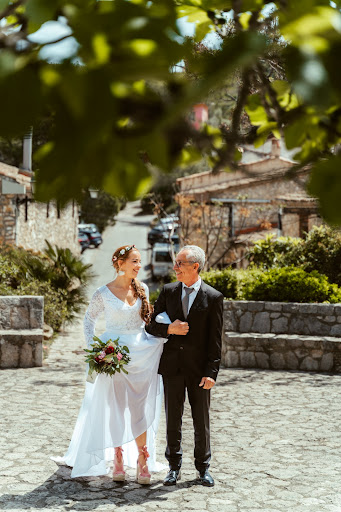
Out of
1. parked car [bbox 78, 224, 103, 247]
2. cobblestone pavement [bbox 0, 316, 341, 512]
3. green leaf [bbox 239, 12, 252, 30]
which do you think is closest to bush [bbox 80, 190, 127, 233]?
parked car [bbox 78, 224, 103, 247]

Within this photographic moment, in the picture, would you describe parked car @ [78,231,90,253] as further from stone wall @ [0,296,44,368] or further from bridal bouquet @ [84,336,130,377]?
bridal bouquet @ [84,336,130,377]

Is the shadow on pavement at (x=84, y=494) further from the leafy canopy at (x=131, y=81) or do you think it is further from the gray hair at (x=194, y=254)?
the leafy canopy at (x=131, y=81)

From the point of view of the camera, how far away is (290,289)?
12.0 m

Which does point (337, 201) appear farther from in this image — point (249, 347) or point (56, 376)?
point (249, 347)

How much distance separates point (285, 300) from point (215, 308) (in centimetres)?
644

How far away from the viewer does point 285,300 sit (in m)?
12.0

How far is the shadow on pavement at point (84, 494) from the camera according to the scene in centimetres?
523

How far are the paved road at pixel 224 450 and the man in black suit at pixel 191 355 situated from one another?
30 cm

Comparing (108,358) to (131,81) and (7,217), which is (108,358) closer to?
(131,81)

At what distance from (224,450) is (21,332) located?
5231mm

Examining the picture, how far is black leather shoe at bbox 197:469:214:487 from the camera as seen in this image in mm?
5747

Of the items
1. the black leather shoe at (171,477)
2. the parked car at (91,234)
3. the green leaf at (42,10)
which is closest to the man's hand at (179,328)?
the black leather shoe at (171,477)

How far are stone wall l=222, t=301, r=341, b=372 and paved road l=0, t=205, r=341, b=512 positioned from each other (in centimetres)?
53

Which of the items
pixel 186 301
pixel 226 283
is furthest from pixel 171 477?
pixel 226 283
